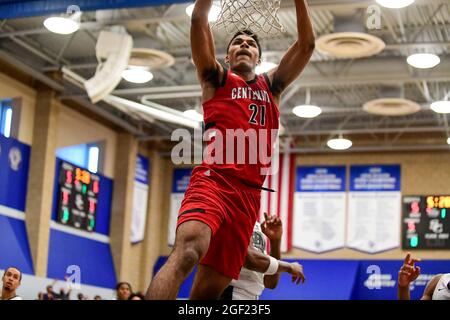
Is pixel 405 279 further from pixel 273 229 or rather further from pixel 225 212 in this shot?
pixel 273 229

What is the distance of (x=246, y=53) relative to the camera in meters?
5.57

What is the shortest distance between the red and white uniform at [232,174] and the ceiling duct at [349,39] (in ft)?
35.3

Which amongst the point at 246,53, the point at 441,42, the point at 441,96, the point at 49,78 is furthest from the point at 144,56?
the point at 246,53

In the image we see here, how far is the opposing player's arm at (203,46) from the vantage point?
530 cm

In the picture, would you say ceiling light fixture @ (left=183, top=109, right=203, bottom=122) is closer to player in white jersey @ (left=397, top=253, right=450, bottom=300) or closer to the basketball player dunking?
player in white jersey @ (left=397, top=253, right=450, bottom=300)

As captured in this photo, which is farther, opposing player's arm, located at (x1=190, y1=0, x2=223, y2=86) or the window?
the window

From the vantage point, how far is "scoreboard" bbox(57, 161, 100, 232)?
2198cm

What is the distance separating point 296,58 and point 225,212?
130cm

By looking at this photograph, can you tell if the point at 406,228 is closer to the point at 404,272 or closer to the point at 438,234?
the point at 438,234

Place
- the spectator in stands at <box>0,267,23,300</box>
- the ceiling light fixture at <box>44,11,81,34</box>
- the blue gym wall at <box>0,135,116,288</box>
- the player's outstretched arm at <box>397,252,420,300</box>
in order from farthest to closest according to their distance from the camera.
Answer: the blue gym wall at <box>0,135,116,288</box>
the ceiling light fixture at <box>44,11,81,34</box>
the spectator in stands at <box>0,267,23,300</box>
the player's outstretched arm at <box>397,252,420,300</box>

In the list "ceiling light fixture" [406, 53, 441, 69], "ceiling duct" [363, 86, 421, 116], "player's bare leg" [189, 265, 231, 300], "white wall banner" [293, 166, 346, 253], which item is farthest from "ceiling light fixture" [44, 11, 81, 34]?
"white wall banner" [293, 166, 346, 253]

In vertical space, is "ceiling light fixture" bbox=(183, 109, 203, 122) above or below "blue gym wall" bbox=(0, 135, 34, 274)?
above

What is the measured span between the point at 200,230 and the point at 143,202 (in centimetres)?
2223

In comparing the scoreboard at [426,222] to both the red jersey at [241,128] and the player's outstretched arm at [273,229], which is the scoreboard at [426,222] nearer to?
the player's outstretched arm at [273,229]
